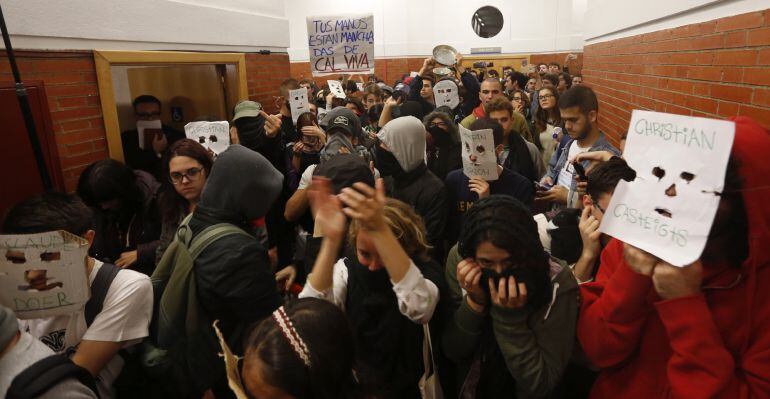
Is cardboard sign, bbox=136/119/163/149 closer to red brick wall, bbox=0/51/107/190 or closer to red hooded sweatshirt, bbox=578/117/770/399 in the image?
red brick wall, bbox=0/51/107/190

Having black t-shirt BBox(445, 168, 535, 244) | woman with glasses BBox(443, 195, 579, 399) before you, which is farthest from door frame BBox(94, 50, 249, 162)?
woman with glasses BBox(443, 195, 579, 399)

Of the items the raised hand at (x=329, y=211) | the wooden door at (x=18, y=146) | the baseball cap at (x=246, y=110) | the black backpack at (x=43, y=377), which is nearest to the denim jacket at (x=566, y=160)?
the raised hand at (x=329, y=211)

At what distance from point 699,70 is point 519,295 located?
2.75 meters

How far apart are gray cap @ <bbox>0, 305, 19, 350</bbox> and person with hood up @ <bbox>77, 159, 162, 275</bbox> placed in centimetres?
166

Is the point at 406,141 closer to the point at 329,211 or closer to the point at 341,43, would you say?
the point at 329,211

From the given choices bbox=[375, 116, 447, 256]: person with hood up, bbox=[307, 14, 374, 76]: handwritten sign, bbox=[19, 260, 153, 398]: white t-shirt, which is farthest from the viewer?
bbox=[307, 14, 374, 76]: handwritten sign

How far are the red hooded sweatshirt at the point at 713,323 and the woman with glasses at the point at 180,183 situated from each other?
239 cm

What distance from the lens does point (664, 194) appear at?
1.25 m

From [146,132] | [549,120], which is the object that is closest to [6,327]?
[146,132]

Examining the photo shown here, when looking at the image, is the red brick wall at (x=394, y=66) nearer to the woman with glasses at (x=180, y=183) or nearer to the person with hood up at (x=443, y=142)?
the person with hood up at (x=443, y=142)

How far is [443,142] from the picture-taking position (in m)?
4.34

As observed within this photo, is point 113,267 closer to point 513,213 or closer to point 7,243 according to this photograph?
point 7,243

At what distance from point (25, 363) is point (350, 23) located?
5.85 m

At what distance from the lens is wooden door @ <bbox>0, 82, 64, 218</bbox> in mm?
3193
